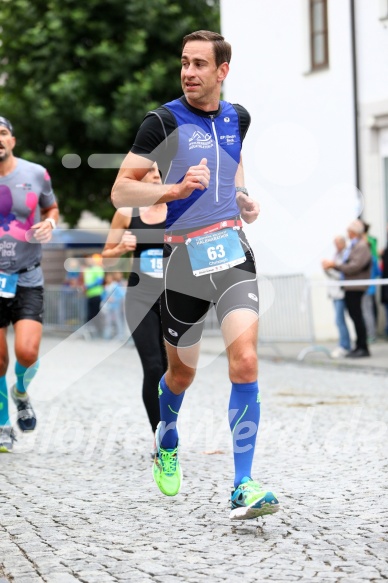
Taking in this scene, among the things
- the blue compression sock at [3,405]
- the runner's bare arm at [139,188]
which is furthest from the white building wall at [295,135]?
the runner's bare arm at [139,188]

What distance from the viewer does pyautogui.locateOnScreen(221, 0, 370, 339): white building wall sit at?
19.8 meters

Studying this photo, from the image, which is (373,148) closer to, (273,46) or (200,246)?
(273,46)

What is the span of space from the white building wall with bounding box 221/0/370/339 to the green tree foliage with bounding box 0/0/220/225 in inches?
333

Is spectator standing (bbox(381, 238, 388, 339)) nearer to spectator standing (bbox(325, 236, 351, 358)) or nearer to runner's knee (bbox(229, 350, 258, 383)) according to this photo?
spectator standing (bbox(325, 236, 351, 358))

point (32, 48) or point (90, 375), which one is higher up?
point (32, 48)

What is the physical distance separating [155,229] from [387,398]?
4.27 metres

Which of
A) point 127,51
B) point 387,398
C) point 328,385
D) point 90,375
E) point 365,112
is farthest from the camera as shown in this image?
point 127,51

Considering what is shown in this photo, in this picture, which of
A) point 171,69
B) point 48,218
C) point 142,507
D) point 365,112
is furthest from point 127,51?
point 142,507

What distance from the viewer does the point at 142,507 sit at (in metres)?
5.69

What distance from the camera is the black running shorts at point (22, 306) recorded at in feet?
25.0

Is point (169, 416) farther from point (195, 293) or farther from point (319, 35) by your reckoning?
point (319, 35)

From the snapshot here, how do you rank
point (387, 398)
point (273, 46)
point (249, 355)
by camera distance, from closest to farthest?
point (249, 355), point (387, 398), point (273, 46)

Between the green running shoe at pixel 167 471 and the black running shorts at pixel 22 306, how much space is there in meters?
2.04

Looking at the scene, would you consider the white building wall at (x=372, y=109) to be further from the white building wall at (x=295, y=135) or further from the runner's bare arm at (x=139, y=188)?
the runner's bare arm at (x=139, y=188)
